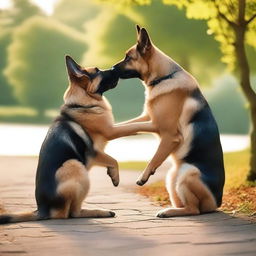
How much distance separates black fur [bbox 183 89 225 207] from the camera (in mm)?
7164

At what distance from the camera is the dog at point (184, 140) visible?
7082mm

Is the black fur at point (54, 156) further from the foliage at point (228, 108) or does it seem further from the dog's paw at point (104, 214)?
the foliage at point (228, 108)

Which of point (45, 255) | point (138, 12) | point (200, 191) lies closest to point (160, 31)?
point (138, 12)

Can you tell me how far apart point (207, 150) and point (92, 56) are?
28.0 metres

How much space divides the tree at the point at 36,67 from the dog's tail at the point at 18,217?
135 feet

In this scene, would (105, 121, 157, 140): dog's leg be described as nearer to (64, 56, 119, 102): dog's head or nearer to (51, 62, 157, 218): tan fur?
(51, 62, 157, 218): tan fur

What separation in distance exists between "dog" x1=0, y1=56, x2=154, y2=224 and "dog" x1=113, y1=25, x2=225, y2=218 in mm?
354

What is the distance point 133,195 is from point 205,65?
77.6 feet

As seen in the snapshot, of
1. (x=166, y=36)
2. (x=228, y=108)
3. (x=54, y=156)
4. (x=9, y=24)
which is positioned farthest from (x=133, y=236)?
(x=9, y=24)

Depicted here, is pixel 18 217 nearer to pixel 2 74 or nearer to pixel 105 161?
pixel 105 161

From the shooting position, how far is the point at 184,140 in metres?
7.23

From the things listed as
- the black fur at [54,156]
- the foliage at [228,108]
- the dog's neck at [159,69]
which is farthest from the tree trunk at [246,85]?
the foliage at [228,108]

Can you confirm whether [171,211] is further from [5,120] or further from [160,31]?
[5,120]

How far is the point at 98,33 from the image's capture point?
33.8 meters
